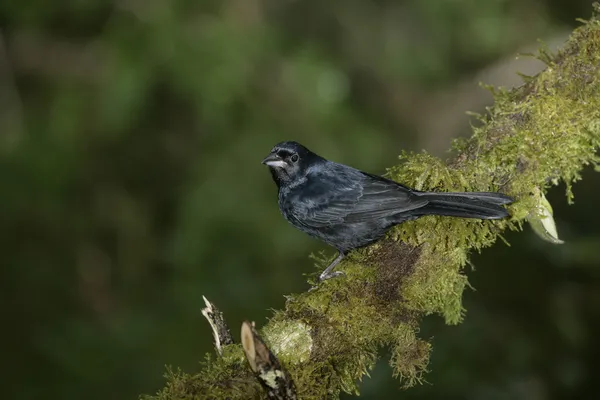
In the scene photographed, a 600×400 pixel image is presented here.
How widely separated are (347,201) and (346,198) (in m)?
0.03

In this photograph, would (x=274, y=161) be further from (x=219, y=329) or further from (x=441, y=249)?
(x=219, y=329)

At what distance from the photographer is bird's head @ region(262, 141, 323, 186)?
4.49 metres

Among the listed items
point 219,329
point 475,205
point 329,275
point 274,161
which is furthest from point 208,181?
point 475,205

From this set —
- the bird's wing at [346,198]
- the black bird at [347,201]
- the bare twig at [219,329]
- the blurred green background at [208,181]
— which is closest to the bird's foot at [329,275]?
the black bird at [347,201]

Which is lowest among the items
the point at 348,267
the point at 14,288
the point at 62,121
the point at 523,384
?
the point at 523,384

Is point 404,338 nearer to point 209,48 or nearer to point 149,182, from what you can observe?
point 209,48

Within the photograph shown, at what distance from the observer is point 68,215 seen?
7684 millimetres

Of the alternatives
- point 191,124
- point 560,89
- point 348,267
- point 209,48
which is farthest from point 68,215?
point 560,89

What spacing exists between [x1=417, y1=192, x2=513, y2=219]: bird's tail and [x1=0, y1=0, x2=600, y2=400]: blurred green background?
2.28 meters

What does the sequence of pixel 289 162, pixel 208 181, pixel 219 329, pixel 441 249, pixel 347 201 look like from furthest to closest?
pixel 208 181 < pixel 289 162 < pixel 347 201 < pixel 441 249 < pixel 219 329

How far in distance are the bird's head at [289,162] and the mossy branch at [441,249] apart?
3.31 ft

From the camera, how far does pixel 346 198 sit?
4129 millimetres

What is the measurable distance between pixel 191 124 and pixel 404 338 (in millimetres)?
5137

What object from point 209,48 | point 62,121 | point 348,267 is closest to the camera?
point 348,267
